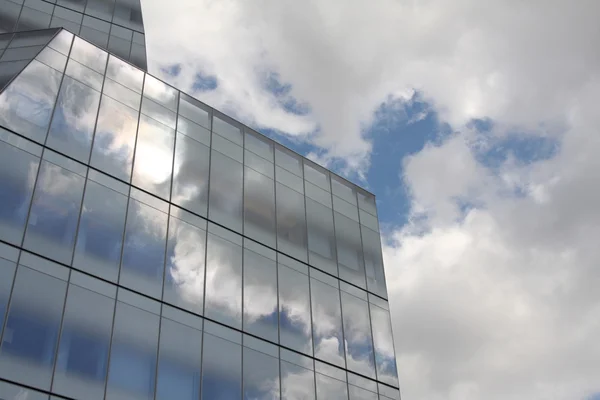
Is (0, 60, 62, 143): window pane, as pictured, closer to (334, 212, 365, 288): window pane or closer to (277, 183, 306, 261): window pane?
(277, 183, 306, 261): window pane

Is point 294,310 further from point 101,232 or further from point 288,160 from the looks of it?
point 101,232

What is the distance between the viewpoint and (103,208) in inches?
1067

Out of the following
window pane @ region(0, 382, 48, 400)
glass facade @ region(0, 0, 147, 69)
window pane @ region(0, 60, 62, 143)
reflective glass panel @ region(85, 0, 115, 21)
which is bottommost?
window pane @ region(0, 382, 48, 400)

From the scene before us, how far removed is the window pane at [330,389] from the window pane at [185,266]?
21.4 ft

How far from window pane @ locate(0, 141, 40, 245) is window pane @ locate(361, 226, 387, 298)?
59.9ft

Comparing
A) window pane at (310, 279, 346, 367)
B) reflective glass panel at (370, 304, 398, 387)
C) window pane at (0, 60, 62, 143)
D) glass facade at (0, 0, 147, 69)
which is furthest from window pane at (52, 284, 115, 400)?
glass facade at (0, 0, 147, 69)

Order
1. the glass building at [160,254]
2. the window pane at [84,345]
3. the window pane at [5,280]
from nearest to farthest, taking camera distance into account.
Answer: the window pane at [5,280] → the window pane at [84,345] → the glass building at [160,254]

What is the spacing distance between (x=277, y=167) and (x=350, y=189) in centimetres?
569

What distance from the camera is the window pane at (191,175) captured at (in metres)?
30.7

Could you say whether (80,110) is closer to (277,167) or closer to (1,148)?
(1,148)

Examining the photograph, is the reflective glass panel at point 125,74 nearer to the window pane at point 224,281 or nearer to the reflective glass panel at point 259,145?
the reflective glass panel at point 259,145

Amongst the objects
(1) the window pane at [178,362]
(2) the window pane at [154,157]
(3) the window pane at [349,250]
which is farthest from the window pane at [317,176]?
(1) the window pane at [178,362]

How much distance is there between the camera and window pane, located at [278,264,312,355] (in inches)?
1217

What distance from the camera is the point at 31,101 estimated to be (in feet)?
89.8
